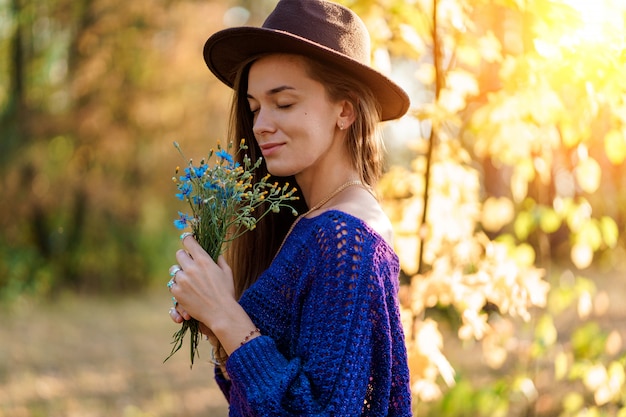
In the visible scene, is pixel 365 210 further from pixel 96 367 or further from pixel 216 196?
pixel 96 367

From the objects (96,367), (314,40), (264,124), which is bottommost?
(96,367)

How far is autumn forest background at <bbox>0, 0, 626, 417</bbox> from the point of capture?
9.16 ft

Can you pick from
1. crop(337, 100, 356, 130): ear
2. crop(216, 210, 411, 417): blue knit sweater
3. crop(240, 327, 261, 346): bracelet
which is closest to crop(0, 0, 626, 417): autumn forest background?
crop(337, 100, 356, 130): ear

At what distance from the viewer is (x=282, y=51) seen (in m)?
1.85

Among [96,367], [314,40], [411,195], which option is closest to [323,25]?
[314,40]

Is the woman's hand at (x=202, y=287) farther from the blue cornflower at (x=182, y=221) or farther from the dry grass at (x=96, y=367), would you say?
the dry grass at (x=96, y=367)

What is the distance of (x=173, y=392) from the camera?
237 inches

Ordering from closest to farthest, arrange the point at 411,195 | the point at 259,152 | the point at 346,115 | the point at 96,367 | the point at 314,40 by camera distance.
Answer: the point at 314,40
the point at 346,115
the point at 259,152
the point at 411,195
the point at 96,367

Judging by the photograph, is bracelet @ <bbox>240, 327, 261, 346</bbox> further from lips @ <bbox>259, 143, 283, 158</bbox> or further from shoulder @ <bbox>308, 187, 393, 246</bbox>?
lips @ <bbox>259, 143, 283, 158</bbox>

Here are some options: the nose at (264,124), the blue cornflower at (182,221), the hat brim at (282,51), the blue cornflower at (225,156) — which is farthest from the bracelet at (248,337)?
the hat brim at (282,51)

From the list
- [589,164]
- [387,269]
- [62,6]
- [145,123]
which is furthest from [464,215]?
[62,6]

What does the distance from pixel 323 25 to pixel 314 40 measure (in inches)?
2.6

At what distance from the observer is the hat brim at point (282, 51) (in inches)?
69.5

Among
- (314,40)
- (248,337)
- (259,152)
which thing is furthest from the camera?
(259,152)
